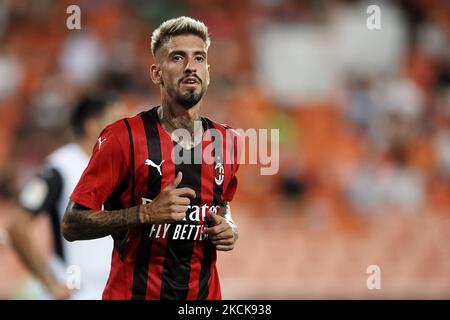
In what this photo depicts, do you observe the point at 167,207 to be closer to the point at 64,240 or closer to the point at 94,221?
the point at 94,221

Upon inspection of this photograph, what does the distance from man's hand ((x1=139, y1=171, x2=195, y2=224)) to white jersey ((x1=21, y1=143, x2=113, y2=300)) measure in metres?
1.63

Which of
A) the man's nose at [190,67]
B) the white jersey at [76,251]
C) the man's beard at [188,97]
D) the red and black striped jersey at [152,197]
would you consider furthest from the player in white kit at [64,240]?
the man's nose at [190,67]

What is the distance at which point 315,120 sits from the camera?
10062 mm

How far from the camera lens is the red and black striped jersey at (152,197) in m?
3.43

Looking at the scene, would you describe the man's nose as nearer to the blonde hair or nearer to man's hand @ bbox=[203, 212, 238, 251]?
the blonde hair

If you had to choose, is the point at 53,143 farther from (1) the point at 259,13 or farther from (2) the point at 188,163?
(2) the point at 188,163

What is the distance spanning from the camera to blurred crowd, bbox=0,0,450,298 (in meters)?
8.56

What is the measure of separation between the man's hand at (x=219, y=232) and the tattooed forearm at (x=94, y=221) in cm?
32

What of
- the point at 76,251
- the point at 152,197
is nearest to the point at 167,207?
the point at 152,197

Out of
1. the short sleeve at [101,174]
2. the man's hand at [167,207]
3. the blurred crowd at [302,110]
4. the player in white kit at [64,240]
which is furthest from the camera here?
the blurred crowd at [302,110]

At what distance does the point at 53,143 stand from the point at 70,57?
1283 mm

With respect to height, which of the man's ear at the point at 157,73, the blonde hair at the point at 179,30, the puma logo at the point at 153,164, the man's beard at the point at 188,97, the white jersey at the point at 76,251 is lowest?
the white jersey at the point at 76,251

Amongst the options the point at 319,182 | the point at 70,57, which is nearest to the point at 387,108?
the point at 319,182

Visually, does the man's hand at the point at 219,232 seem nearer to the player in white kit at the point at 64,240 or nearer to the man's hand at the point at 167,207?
the man's hand at the point at 167,207
